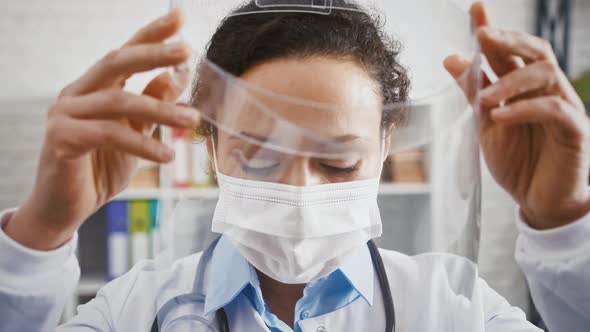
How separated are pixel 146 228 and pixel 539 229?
101 cm

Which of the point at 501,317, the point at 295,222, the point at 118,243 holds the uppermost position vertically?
the point at 295,222

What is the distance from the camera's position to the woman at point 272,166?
39 centimetres

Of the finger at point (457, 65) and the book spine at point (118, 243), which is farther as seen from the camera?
the book spine at point (118, 243)

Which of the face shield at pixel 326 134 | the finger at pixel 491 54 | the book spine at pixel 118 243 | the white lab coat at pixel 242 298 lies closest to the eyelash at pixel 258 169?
the face shield at pixel 326 134

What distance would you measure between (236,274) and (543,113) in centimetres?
31

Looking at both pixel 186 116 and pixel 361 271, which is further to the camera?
pixel 361 271

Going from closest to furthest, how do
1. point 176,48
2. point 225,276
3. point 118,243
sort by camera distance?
point 176,48 → point 225,276 → point 118,243

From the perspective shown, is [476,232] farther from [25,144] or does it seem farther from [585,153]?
[25,144]

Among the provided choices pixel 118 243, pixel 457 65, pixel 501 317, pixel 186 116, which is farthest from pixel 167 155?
pixel 118 243

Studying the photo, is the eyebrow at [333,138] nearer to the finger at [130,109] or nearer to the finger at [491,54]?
the finger at [130,109]

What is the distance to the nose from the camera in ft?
1.38

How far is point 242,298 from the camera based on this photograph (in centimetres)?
51

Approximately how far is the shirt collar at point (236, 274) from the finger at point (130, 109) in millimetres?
155

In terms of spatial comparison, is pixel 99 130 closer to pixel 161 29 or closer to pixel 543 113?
pixel 161 29
